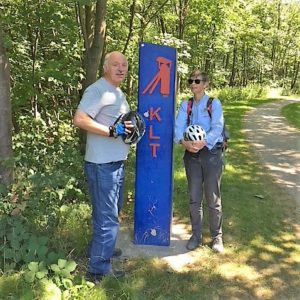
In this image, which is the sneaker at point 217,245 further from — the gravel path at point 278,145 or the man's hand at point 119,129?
the gravel path at point 278,145

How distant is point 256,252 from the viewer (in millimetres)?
4629

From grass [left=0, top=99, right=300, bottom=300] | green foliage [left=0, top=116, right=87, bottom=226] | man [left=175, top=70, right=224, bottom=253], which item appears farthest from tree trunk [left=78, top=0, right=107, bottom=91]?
man [left=175, top=70, right=224, bottom=253]

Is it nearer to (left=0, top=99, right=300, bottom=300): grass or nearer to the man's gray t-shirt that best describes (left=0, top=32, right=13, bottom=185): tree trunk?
(left=0, top=99, right=300, bottom=300): grass

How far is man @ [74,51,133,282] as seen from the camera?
3404mm

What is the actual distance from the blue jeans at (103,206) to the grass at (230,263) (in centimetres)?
21

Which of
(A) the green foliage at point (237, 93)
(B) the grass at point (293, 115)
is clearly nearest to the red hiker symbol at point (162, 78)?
(B) the grass at point (293, 115)

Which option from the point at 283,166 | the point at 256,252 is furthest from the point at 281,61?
the point at 256,252

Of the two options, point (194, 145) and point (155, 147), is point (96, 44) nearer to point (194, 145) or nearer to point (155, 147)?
point (155, 147)

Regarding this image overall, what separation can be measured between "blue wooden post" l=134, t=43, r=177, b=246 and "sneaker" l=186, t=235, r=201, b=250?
243mm

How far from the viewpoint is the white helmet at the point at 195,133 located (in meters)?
4.06

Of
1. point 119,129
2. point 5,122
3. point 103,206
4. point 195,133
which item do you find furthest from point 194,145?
point 5,122

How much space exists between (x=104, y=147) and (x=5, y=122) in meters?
1.50

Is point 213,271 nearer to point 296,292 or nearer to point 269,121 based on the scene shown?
point 296,292

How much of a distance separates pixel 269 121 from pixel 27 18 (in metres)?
8.97
